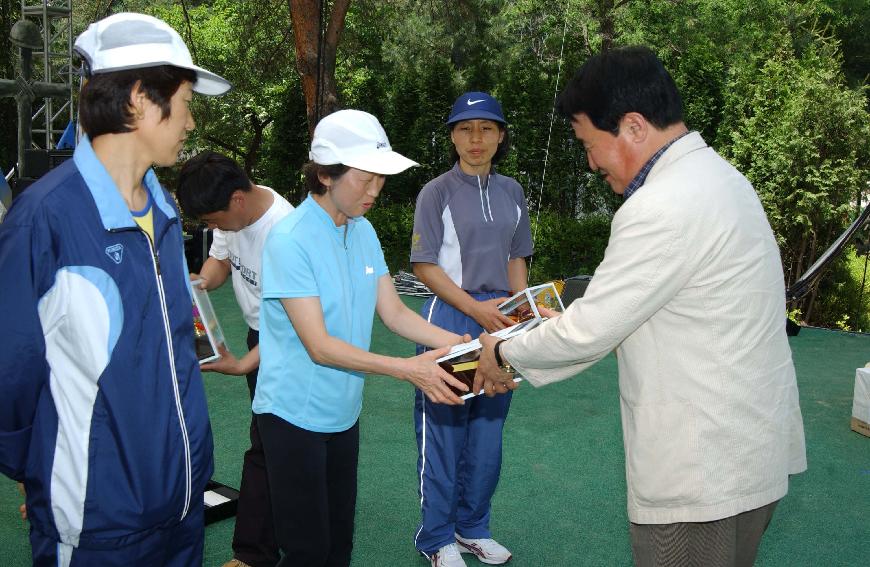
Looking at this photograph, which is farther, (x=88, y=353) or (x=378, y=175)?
(x=378, y=175)

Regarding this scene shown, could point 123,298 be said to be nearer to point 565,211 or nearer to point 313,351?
point 313,351

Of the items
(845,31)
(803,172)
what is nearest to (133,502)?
(803,172)

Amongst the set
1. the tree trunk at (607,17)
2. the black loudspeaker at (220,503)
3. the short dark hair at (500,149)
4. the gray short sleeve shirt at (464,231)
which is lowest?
the black loudspeaker at (220,503)

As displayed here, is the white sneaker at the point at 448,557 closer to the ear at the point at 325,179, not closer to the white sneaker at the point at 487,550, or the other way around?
the white sneaker at the point at 487,550

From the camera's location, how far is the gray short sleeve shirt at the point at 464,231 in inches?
133

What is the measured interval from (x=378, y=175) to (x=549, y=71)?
13.0 m

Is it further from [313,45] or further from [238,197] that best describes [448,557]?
[313,45]

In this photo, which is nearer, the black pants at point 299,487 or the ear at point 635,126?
the ear at point 635,126

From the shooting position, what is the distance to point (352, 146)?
92.2 inches

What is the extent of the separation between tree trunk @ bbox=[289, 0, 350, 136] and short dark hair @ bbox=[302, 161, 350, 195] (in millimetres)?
8992

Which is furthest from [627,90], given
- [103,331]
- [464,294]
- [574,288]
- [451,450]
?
[574,288]

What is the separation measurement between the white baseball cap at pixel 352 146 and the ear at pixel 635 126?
65 cm

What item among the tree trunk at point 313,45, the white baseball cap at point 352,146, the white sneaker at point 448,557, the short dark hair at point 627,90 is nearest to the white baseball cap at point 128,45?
the white baseball cap at point 352,146

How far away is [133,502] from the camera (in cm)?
163
